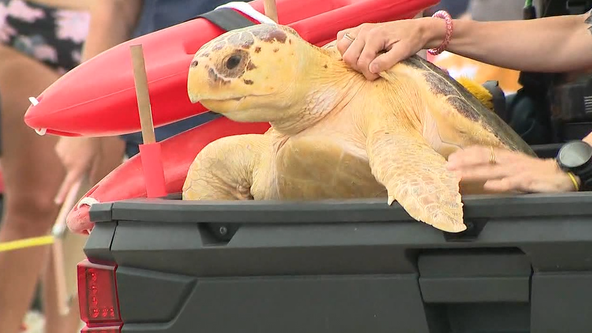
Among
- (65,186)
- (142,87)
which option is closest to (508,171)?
(142,87)

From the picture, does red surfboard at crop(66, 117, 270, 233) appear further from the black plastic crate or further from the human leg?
the human leg

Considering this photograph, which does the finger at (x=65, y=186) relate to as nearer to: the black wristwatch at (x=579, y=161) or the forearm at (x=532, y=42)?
the forearm at (x=532, y=42)

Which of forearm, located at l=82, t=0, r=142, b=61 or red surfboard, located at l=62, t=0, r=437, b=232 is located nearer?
red surfboard, located at l=62, t=0, r=437, b=232

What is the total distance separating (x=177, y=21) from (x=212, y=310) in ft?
4.23

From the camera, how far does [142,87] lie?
1.00m

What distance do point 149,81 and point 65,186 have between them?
1215 mm

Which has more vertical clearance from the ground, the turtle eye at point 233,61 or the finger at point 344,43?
the turtle eye at point 233,61

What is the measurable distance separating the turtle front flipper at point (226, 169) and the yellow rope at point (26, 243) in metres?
1.51

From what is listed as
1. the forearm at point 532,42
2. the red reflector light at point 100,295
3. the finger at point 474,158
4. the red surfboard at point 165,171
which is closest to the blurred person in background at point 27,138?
the red surfboard at point 165,171

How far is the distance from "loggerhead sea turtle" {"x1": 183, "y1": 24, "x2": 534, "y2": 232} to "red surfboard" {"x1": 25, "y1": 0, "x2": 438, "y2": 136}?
8.0 inches

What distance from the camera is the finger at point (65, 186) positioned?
90.4 inches

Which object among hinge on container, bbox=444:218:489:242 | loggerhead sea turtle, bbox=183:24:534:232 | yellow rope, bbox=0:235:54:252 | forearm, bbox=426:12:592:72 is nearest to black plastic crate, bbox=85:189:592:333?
hinge on container, bbox=444:218:489:242

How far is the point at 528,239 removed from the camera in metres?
0.74

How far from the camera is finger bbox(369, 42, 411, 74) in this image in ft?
3.46
